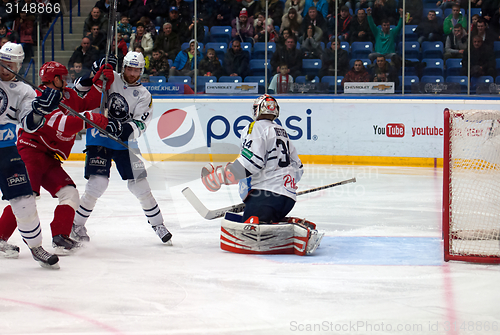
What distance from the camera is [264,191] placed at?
3.37 metres

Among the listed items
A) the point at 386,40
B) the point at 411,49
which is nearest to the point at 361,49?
the point at 386,40

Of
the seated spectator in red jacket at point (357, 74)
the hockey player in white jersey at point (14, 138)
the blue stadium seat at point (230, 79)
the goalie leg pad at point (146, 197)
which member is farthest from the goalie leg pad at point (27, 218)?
the seated spectator in red jacket at point (357, 74)

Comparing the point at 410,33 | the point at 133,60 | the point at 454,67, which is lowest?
the point at 133,60

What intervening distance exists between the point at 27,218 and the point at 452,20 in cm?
689

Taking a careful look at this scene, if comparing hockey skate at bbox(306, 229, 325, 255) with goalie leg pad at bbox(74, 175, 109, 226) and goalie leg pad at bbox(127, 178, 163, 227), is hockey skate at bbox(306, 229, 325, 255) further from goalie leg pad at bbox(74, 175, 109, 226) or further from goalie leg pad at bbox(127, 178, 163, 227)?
goalie leg pad at bbox(74, 175, 109, 226)

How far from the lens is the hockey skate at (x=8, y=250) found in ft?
10.5

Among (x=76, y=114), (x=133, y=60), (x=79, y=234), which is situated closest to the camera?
(x=76, y=114)

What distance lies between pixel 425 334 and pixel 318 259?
121cm

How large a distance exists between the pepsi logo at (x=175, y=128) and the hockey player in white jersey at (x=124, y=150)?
498 centimetres

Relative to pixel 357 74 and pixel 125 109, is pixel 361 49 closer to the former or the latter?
pixel 357 74

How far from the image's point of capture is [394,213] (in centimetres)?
464

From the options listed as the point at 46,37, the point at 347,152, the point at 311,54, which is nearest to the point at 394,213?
the point at 347,152

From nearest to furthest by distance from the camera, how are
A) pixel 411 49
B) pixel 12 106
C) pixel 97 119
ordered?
pixel 12 106 < pixel 97 119 < pixel 411 49

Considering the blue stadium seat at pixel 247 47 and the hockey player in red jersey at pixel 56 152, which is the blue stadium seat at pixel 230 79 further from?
the hockey player in red jersey at pixel 56 152
